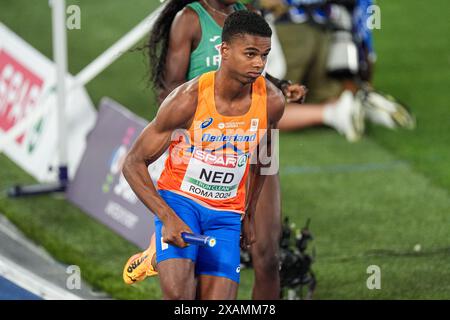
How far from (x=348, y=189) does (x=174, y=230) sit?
499 centimetres

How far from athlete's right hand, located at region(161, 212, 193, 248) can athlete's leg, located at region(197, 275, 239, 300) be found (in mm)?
304

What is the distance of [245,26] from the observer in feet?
21.2

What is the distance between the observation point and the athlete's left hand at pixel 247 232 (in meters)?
7.05

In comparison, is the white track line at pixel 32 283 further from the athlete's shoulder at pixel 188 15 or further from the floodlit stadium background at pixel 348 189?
the athlete's shoulder at pixel 188 15

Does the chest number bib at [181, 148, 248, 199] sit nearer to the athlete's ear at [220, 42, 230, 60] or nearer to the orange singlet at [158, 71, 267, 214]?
the orange singlet at [158, 71, 267, 214]

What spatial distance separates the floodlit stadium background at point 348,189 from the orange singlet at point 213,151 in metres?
1.28

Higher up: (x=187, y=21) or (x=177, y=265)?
(x=187, y=21)

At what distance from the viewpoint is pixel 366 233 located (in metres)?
9.96

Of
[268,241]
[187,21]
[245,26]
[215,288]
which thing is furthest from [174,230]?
[187,21]

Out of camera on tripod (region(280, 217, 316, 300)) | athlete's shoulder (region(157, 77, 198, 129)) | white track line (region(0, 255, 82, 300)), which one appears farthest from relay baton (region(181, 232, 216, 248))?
white track line (region(0, 255, 82, 300))

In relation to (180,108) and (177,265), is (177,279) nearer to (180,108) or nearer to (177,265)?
(177,265)

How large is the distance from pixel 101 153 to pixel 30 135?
1.24 meters
